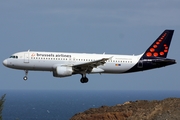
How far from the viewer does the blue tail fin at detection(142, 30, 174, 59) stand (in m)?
73.9

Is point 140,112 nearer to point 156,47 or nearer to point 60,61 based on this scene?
point 60,61

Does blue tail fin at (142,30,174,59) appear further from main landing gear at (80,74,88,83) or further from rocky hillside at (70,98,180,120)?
rocky hillside at (70,98,180,120)

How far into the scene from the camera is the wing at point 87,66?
219 feet

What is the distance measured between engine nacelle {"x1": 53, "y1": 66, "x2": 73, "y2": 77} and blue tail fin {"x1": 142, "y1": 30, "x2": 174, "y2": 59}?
11583mm

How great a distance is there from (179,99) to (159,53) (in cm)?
1992

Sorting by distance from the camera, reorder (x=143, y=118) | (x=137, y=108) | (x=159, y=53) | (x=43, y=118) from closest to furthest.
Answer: (x=143, y=118) < (x=137, y=108) < (x=159, y=53) < (x=43, y=118)

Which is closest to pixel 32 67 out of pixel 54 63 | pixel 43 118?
pixel 54 63

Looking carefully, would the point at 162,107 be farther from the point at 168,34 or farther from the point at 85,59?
the point at 168,34

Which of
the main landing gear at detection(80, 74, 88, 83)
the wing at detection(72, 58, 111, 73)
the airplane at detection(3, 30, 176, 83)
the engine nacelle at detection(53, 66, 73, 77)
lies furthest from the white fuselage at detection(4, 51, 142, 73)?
the main landing gear at detection(80, 74, 88, 83)

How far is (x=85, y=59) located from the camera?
69.2m

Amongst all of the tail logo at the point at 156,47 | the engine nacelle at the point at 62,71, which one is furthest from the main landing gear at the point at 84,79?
the tail logo at the point at 156,47

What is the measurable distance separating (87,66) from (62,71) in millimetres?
3546

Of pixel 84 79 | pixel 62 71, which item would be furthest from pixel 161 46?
pixel 62 71

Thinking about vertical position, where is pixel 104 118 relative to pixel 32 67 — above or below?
Result: below
